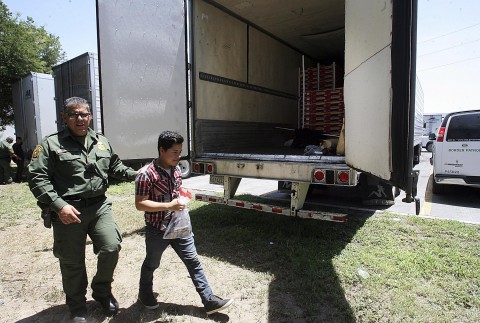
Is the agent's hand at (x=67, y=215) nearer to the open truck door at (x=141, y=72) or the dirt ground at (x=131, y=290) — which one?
the dirt ground at (x=131, y=290)

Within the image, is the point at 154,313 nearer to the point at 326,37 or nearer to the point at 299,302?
the point at 299,302

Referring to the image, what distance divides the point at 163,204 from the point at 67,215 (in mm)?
657

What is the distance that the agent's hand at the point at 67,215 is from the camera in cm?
221

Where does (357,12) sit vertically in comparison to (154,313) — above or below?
above

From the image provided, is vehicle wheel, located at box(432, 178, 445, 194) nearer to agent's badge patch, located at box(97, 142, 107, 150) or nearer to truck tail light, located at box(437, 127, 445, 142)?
truck tail light, located at box(437, 127, 445, 142)

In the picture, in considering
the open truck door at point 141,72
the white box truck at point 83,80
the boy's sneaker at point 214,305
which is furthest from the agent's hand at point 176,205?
the white box truck at point 83,80

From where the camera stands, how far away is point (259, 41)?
633 centimetres

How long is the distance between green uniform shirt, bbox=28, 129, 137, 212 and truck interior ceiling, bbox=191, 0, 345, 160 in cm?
223

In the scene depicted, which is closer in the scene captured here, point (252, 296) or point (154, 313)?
point (154, 313)

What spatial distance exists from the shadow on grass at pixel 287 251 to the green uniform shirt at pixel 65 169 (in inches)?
71.6

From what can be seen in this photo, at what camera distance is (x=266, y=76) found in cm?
670

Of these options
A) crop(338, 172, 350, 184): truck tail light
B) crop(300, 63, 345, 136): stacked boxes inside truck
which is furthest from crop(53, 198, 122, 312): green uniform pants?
crop(300, 63, 345, 136): stacked boxes inside truck

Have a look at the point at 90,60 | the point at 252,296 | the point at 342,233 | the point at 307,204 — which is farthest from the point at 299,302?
the point at 90,60

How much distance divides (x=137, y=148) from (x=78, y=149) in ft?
5.16
